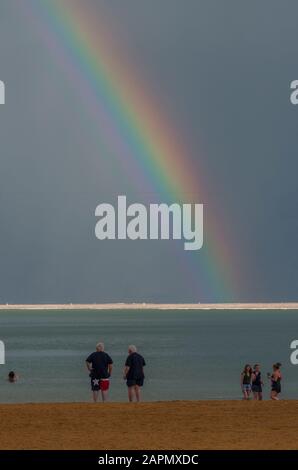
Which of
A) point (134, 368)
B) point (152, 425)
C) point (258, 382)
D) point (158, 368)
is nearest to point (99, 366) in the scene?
point (134, 368)

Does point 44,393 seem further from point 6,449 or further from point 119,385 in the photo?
point 6,449

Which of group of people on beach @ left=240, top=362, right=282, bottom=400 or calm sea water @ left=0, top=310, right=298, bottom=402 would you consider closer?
group of people on beach @ left=240, top=362, right=282, bottom=400

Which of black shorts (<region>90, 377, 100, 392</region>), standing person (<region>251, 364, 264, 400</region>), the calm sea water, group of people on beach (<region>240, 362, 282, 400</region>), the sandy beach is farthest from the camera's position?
the calm sea water

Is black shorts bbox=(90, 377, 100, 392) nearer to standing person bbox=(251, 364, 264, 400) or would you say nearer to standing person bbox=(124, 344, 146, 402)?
standing person bbox=(124, 344, 146, 402)

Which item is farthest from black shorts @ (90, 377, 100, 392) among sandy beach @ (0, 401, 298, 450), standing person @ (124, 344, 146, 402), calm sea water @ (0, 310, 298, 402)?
calm sea water @ (0, 310, 298, 402)

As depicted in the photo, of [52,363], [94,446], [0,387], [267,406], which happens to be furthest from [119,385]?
[94,446]

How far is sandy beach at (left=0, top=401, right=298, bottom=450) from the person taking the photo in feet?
83.3

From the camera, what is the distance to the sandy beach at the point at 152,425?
25.4 metres

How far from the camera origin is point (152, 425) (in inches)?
1125

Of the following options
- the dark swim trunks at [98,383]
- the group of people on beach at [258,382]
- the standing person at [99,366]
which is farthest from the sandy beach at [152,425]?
the group of people on beach at [258,382]

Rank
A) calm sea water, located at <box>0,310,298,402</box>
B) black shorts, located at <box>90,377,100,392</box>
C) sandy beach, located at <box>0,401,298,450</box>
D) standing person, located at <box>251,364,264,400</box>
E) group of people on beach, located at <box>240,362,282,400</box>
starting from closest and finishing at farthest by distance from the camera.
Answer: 1. sandy beach, located at <box>0,401,298,450</box>
2. black shorts, located at <box>90,377,100,392</box>
3. group of people on beach, located at <box>240,362,282,400</box>
4. standing person, located at <box>251,364,264,400</box>
5. calm sea water, located at <box>0,310,298,402</box>

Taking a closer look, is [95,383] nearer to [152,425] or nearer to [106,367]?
[106,367]

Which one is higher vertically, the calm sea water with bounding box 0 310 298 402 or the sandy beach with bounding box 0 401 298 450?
the calm sea water with bounding box 0 310 298 402
